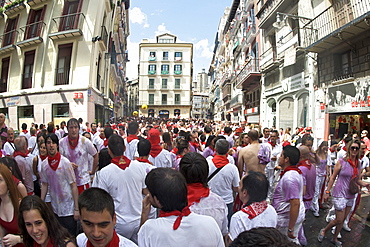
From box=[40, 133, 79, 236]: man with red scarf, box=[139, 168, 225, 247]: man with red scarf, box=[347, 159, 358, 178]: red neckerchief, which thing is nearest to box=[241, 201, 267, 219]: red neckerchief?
box=[139, 168, 225, 247]: man with red scarf

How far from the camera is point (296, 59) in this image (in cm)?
1377

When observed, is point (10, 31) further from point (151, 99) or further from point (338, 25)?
point (151, 99)

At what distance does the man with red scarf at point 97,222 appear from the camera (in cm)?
167

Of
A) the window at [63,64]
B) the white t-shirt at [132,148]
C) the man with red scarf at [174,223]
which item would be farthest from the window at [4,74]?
the man with red scarf at [174,223]

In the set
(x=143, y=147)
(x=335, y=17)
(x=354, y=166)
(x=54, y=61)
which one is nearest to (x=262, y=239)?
Answer: (x=143, y=147)

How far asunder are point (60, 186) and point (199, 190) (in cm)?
212

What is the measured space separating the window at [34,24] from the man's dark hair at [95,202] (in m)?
18.8

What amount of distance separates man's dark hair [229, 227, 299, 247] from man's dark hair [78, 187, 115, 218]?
1.09m

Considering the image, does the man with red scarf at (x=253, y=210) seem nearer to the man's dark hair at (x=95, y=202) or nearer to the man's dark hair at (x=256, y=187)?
the man's dark hair at (x=256, y=187)

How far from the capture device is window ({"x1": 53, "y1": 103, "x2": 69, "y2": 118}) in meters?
15.4

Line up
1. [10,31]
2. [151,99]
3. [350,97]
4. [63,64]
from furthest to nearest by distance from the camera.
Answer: [151,99], [10,31], [63,64], [350,97]

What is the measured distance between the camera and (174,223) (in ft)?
5.37

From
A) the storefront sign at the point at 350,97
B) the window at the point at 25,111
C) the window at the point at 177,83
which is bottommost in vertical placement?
the window at the point at 25,111

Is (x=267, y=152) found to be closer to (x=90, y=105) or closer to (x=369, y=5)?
(x=369, y=5)
